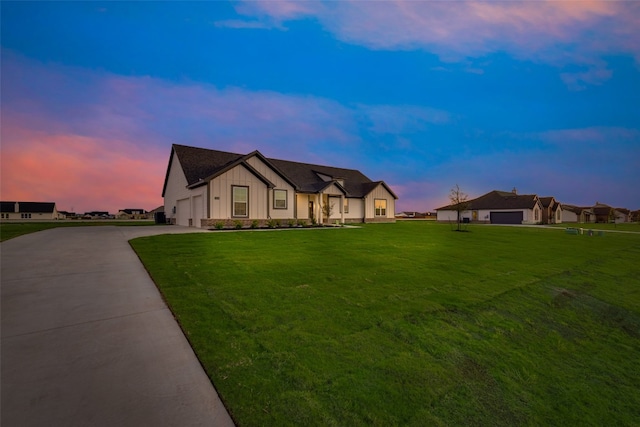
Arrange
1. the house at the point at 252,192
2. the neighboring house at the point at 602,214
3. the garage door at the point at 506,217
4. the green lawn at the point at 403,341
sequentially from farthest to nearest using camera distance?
the neighboring house at the point at 602,214, the garage door at the point at 506,217, the house at the point at 252,192, the green lawn at the point at 403,341

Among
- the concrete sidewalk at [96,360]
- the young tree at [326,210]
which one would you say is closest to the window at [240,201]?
the young tree at [326,210]

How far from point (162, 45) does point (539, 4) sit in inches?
1006

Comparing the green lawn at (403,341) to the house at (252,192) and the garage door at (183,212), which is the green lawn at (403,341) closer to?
the house at (252,192)

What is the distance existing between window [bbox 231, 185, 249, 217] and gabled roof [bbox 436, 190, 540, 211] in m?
39.5

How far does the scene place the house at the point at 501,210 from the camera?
47.4 metres

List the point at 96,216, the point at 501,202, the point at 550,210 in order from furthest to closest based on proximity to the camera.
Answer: the point at 96,216
the point at 550,210
the point at 501,202

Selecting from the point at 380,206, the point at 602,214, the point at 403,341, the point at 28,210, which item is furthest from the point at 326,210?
the point at 28,210

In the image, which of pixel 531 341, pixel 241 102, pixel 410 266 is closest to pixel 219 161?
pixel 241 102

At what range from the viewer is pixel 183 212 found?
25.2 metres

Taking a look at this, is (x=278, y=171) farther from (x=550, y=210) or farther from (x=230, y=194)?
(x=550, y=210)

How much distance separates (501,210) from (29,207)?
124 meters

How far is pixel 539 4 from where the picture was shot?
15.0 meters

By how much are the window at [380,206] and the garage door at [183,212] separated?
22.8 m

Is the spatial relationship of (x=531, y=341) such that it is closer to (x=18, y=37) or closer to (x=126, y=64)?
(x=18, y=37)
